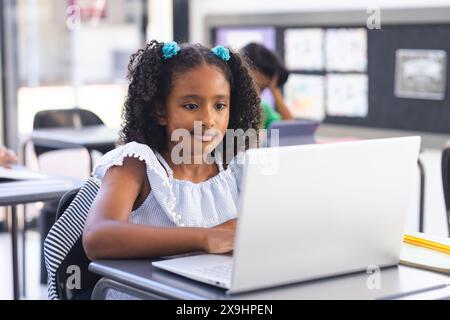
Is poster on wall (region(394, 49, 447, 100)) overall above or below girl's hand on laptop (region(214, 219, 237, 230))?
above

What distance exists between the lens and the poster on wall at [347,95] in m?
4.16

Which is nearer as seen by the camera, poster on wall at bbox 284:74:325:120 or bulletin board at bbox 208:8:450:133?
bulletin board at bbox 208:8:450:133

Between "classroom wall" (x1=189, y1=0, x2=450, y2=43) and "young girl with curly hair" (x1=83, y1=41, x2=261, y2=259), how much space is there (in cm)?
207

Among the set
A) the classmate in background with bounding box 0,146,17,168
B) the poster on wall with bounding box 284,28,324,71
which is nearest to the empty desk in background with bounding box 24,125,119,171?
the classmate in background with bounding box 0,146,17,168

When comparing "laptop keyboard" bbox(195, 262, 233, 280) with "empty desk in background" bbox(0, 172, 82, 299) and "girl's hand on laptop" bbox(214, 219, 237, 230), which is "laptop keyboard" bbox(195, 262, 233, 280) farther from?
"empty desk in background" bbox(0, 172, 82, 299)

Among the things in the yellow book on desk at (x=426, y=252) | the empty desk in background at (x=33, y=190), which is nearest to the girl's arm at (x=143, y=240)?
the yellow book on desk at (x=426, y=252)

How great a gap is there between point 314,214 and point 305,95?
315 centimetres

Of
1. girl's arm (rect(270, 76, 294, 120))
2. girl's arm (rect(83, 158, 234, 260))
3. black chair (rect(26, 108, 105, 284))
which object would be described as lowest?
girl's arm (rect(83, 158, 234, 260))

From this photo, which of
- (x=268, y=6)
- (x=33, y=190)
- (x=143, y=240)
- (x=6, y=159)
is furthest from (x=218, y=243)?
(x=268, y=6)

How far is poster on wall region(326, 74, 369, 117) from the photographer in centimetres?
416

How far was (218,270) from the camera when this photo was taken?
139 centimetres

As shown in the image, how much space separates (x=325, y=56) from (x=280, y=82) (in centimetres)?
33

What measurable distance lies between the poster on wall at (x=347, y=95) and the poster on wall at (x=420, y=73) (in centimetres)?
21
